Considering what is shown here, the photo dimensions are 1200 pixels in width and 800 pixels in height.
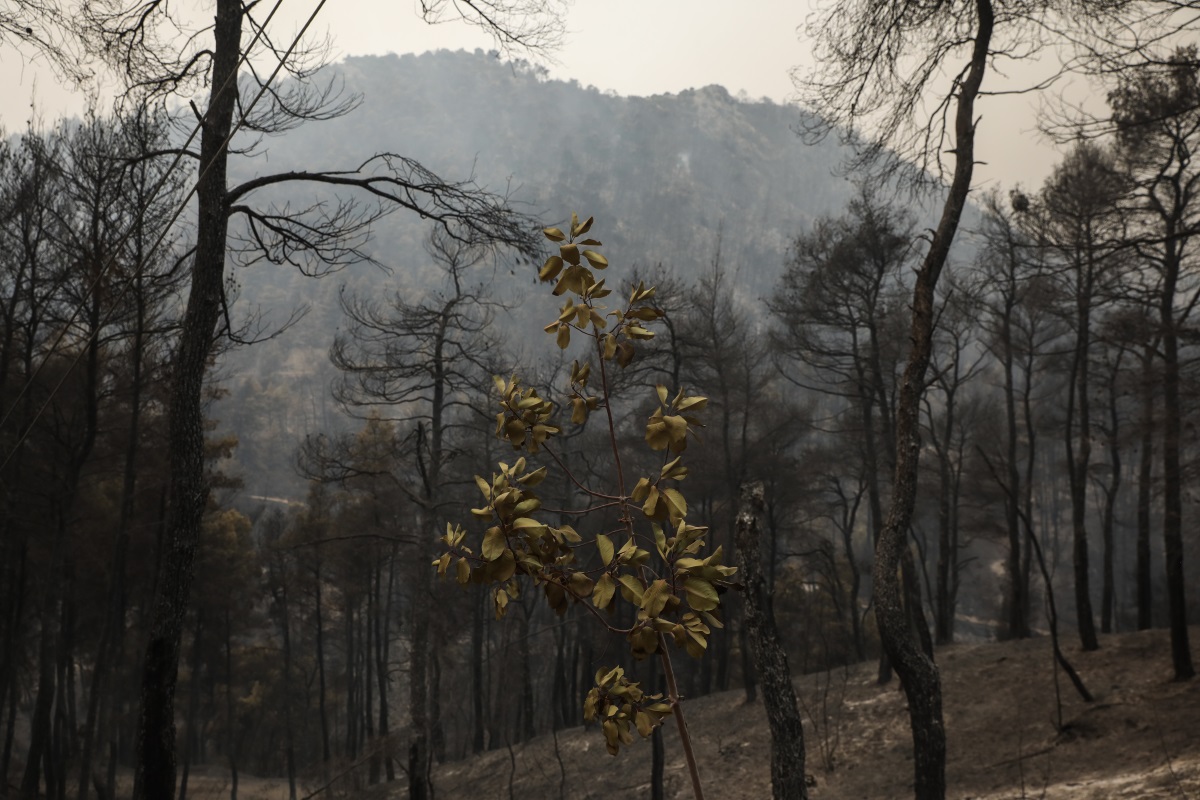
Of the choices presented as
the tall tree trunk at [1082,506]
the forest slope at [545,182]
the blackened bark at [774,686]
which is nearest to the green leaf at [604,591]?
the blackened bark at [774,686]

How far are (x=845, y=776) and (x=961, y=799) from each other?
7.87 ft

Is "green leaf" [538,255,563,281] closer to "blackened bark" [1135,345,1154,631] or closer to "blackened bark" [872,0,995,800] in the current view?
"blackened bark" [872,0,995,800]

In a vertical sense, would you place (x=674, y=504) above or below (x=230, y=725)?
above

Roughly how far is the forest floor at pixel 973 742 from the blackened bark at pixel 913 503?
1202 mm

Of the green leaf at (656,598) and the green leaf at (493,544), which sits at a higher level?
the green leaf at (493,544)

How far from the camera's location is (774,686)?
5145mm

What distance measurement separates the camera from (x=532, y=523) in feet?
4.59

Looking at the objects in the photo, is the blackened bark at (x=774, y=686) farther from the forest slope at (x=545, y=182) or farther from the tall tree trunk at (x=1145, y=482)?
the forest slope at (x=545, y=182)

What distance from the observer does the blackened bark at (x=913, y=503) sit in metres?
5.67

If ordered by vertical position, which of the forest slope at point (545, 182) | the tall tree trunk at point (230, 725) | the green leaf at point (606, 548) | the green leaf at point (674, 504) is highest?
the forest slope at point (545, 182)

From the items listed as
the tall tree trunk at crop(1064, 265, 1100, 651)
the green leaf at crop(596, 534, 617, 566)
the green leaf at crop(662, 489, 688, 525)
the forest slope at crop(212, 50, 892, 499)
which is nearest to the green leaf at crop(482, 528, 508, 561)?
the green leaf at crop(596, 534, 617, 566)

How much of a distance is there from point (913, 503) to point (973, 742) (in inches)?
241

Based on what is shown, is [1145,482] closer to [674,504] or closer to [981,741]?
[981,741]

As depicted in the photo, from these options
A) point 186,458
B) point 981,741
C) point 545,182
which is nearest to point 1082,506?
point 981,741
